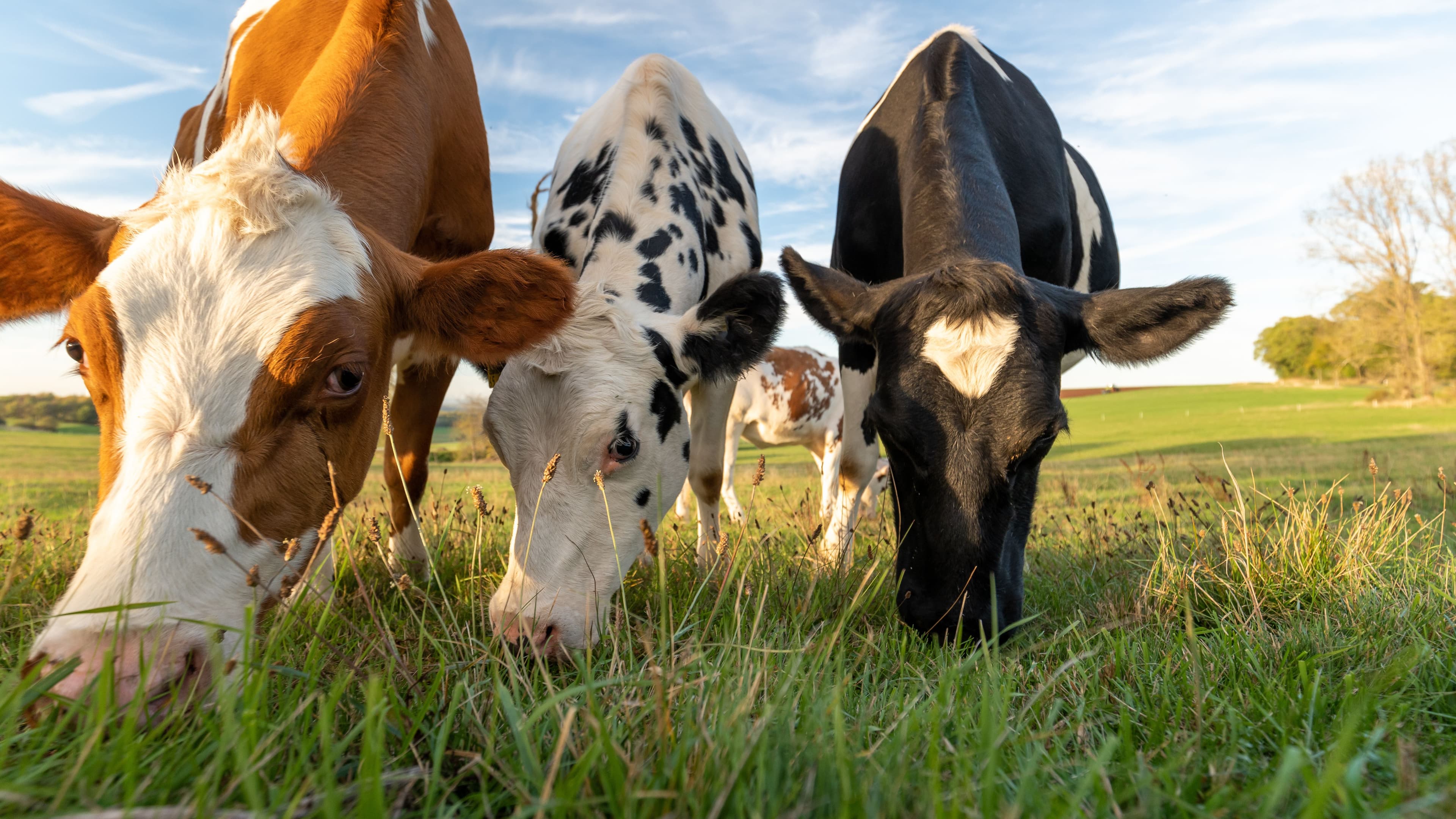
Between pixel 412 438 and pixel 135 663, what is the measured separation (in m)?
3.33

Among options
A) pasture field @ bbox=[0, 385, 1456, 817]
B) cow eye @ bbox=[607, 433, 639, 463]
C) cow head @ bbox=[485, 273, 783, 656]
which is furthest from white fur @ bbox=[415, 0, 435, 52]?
pasture field @ bbox=[0, 385, 1456, 817]

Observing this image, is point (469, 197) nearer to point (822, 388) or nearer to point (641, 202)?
point (641, 202)

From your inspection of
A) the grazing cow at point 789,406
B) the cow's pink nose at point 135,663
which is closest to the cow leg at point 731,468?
the grazing cow at point 789,406

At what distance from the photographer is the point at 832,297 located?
11.5 ft

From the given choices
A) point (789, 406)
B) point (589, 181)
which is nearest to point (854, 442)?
A: point (589, 181)

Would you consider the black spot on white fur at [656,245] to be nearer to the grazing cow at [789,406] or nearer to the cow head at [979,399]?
the cow head at [979,399]

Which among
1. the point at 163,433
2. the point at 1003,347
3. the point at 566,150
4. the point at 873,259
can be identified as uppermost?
the point at 566,150

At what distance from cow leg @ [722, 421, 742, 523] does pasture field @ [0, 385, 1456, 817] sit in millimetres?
5817

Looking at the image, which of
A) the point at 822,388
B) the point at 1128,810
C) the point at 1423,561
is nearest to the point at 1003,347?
the point at 1128,810

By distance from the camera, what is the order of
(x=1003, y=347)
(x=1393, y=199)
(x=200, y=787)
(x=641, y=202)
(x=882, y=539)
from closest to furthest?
1. (x=200, y=787)
2. (x=1003, y=347)
3. (x=641, y=202)
4. (x=882, y=539)
5. (x=1393, y=199)

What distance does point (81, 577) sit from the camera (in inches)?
68.4

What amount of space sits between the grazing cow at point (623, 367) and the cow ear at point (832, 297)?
0.50 feet

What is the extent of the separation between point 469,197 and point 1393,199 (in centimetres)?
4275

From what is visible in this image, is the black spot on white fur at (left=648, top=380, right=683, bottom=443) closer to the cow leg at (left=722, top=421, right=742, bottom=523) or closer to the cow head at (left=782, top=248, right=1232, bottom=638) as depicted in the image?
the cow head at (left=782, top=248, right=1232, bottom=638)
